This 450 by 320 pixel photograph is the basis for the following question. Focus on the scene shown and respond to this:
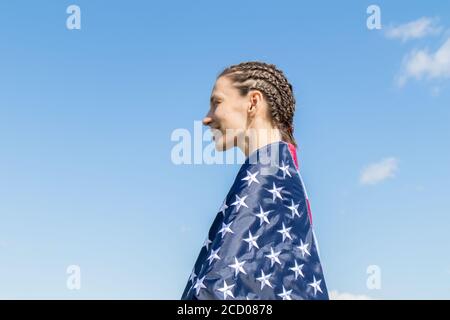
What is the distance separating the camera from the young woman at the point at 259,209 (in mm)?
4355

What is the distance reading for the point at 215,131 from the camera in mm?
5461

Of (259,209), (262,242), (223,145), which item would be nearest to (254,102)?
(223,145)

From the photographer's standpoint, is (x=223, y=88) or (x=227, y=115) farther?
(x=223, y=88)

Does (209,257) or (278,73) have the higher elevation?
(278,73)

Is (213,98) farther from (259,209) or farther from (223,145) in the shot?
(259,209)

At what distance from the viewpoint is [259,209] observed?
4.64m

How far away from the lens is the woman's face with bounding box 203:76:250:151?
17.5 feet

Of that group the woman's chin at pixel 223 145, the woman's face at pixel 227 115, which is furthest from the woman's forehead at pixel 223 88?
the woman's chin at pixel 223 145

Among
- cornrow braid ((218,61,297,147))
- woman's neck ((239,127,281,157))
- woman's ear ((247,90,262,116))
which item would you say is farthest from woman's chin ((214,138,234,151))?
cornrow braid ((218,61,297,147))

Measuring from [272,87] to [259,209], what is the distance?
1326 mm

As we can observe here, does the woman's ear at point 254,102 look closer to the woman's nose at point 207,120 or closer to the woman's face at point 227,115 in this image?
the woman's face at point 227,115
